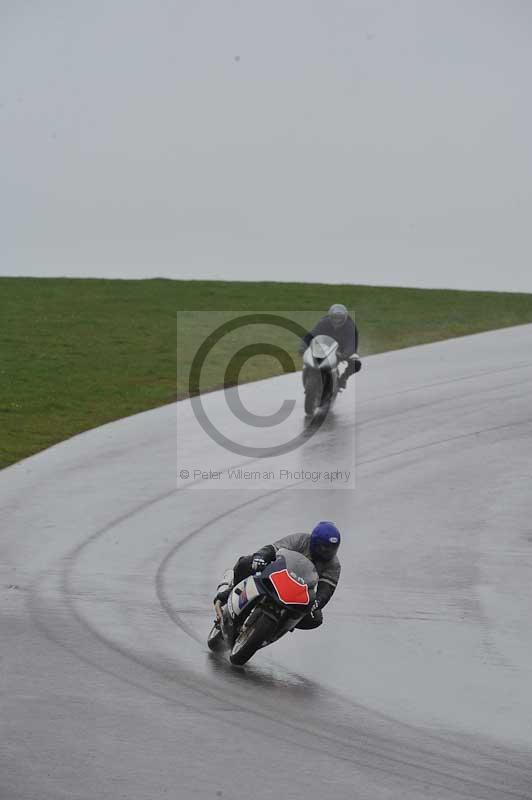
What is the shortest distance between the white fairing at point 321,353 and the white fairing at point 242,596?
1123 centimetres

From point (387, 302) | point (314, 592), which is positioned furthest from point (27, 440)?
point (387, 302)

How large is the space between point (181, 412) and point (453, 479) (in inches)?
260

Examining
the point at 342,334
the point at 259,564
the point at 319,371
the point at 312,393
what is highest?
the point at 342,334

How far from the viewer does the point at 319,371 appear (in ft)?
71.2

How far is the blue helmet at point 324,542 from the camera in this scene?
34.5 feet

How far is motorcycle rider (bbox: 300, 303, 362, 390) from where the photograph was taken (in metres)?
22.2

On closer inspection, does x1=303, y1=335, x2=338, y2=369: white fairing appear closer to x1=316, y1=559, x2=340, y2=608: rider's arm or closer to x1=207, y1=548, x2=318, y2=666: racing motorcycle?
x1=316, y1=559, x2=340, y2=608: rider's arm

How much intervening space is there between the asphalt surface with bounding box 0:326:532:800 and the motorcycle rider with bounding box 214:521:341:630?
494 millimetres

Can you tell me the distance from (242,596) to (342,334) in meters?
12.3

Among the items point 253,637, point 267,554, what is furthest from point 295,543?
point 253,637

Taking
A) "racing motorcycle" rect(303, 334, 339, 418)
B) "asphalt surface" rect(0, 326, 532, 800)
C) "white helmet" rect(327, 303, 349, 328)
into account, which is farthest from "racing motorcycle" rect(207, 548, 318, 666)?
"white helmet" rect(327, 303, 349, 328)

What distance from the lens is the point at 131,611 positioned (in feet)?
39.1

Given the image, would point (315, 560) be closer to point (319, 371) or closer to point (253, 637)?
point (253, 637)

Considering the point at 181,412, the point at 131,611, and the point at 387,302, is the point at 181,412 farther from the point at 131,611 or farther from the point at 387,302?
the point at 387,302
